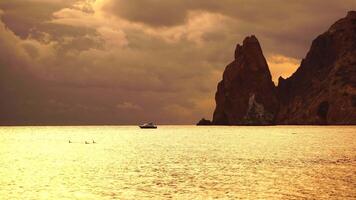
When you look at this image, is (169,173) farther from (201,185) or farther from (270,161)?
(270,161)

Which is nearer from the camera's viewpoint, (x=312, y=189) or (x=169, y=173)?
(x=312, y=189)

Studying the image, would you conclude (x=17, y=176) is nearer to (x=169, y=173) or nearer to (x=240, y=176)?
(x=169, y=173)

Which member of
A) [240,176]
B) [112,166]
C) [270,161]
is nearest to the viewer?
[240,176]

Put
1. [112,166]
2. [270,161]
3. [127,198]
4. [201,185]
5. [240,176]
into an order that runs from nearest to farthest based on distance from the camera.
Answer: [127,198] → [201,185] → [240,176] → [112,166] → [270,161]

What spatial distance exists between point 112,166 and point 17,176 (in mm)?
19925

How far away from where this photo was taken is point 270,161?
101312 millimetres

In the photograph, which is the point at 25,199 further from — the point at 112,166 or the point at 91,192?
the point at 112,166

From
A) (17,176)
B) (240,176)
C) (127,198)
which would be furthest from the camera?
(17,176)

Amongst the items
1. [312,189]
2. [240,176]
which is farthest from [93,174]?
[312,189]

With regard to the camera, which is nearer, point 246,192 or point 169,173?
point 246,192

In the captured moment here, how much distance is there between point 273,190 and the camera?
196ft

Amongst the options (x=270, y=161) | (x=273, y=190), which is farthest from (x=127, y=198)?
(x=270, y=161)

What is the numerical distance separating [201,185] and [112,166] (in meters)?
33.3

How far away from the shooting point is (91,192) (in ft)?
198
